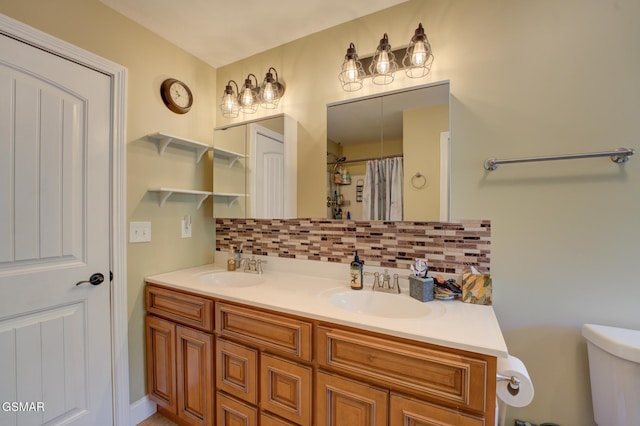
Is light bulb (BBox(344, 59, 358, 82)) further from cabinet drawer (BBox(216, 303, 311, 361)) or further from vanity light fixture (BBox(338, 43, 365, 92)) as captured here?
cabinet drawer (BBox(216, 303, 311, 361))

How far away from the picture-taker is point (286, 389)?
1.16 meters

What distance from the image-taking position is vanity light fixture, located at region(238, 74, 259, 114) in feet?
6.13

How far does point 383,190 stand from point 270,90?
1041 millimetres

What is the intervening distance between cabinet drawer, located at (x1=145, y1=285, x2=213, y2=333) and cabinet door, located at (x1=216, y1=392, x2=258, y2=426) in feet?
1.15

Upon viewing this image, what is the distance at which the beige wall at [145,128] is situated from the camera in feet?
4.60

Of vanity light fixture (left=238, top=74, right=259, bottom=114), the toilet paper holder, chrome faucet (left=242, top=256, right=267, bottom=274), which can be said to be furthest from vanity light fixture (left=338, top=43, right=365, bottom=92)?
the toilet paper holder

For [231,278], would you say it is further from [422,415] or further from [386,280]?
[422,415]

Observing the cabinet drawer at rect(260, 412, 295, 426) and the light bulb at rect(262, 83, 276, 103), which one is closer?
the cabinet drawer at rect(260, 412, 295, 426)

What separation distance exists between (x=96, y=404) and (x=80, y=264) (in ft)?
2.59

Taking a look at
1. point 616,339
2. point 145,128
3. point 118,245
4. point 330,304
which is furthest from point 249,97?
point 616,339

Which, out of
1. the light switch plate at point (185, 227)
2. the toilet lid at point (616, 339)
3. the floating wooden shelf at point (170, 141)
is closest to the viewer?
the toilet lid at point (616, 339)

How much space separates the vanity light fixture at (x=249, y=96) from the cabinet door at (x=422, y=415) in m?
1.91

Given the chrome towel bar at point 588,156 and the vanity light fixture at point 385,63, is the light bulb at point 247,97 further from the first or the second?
the chrome towel bar at point 588,156

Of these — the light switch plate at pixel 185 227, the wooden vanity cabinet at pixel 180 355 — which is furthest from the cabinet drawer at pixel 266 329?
the light switch plate at pixel 185 227
